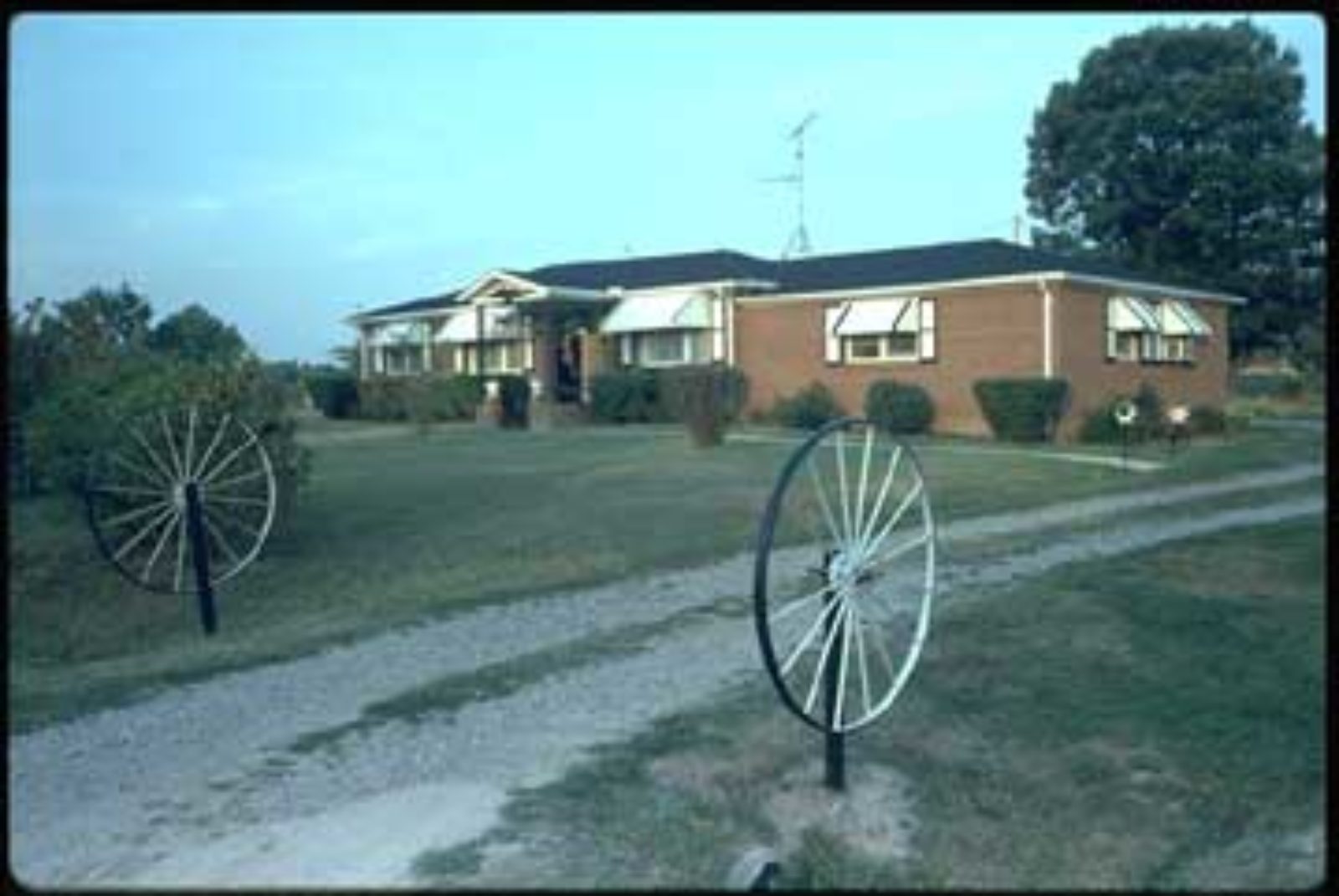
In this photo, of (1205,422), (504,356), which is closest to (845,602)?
(1205,422)

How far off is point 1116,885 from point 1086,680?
300 centimetres

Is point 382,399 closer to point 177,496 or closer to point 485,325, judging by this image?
point 485,325

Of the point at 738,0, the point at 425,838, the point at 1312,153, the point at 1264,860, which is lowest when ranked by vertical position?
the point at 1264,860

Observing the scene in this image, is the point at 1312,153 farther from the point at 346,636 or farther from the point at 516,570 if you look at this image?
the point at 346,636

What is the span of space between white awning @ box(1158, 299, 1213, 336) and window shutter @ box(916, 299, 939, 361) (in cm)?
506

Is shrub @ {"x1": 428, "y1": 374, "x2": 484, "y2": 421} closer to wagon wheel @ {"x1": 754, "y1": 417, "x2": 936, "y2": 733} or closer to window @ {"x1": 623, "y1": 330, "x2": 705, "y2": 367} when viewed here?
window @ {"x1": 623, "y1": 330, "x2": 705, "y2": 367}

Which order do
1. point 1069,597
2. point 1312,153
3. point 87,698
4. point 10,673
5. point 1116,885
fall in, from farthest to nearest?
point 1312,153 < point 1069,597 < point 10,673 < point 87,698 < point 1116,885

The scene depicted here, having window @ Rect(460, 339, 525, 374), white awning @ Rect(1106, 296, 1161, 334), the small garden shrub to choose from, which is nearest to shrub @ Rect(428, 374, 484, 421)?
window @ Rect(460, 339, 525, 374)

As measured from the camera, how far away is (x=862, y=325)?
30141 mm

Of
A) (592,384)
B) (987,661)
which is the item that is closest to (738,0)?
(987,661)

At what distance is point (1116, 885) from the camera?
5727 mm

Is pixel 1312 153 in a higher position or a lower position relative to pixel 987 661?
higher

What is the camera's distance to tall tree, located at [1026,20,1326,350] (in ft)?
132

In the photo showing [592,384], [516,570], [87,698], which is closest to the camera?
[87,698]
